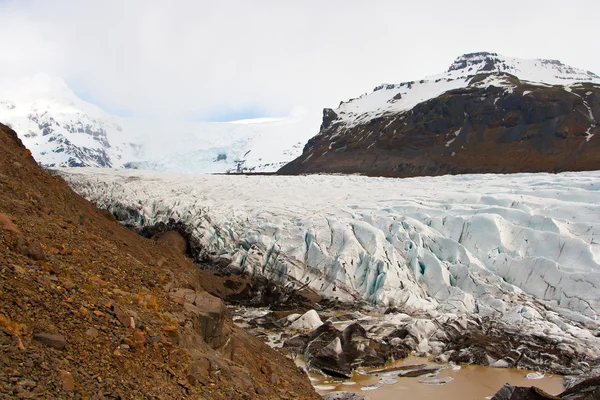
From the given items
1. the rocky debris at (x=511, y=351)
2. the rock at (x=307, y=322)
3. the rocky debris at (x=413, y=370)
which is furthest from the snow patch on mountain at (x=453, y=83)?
the rocky debris at (x=413, y=370)

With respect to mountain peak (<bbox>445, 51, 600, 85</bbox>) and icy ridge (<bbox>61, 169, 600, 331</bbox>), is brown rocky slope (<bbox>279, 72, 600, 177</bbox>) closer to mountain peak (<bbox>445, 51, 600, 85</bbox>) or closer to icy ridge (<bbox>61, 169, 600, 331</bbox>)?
mountain peak (<bbox>445, 51, 600, 85</bbox>)

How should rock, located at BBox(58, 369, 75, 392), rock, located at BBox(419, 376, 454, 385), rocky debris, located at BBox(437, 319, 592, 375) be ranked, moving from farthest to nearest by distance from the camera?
rocky debris, located at BBox(437, 319, 592, 375) → rock, located at BBox(419, 376, 454, 385) → rock, located at BBox(58, 369, 75, 392)

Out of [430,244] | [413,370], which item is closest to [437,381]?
[413,370]

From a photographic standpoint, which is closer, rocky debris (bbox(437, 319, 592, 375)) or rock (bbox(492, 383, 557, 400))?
rock (bbox(492, 383, 557, 400))

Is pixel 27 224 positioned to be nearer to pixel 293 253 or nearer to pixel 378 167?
pixel 293 253

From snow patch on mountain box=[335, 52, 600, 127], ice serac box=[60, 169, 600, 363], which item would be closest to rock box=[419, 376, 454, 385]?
ice serac box=[60, 169, 600, 363]

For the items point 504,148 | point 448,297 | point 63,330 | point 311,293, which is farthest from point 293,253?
point 504,148

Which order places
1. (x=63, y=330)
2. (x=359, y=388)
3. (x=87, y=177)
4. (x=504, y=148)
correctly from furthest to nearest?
(x=504, y=148) → (x=87, y=177) → (x=359, y=388) → (x=63, y=330)
